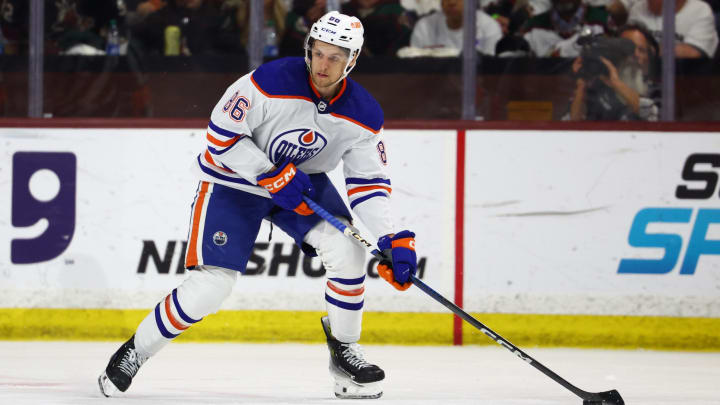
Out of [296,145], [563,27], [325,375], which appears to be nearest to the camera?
[296,145]

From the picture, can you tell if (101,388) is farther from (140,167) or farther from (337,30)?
(140,167)

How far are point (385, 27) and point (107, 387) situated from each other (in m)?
2.27

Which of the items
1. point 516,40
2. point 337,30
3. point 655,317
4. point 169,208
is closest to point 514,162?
point 516,40

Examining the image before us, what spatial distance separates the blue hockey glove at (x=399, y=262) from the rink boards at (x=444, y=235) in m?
1.38

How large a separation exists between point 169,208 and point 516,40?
5.43 feet

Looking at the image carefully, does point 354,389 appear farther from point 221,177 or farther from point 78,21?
point 78,21

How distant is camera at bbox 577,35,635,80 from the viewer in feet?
16.4

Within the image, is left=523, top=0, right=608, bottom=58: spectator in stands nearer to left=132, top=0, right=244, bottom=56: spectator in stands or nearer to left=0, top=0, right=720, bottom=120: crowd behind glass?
left=0, top=0, right=720, bottom=120: crowd behind glass

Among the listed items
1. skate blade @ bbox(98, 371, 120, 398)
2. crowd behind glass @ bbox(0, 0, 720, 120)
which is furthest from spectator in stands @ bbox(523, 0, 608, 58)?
skate blade @ bbox(98, 371, 120, 398)

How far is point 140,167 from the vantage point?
4.86m

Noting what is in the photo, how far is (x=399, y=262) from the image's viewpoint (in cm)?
338

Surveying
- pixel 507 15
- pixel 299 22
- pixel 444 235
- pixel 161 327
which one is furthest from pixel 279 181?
pixel 507 15

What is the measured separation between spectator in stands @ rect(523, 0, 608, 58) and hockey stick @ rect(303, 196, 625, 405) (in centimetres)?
190

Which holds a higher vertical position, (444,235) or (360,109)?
(360,109)
